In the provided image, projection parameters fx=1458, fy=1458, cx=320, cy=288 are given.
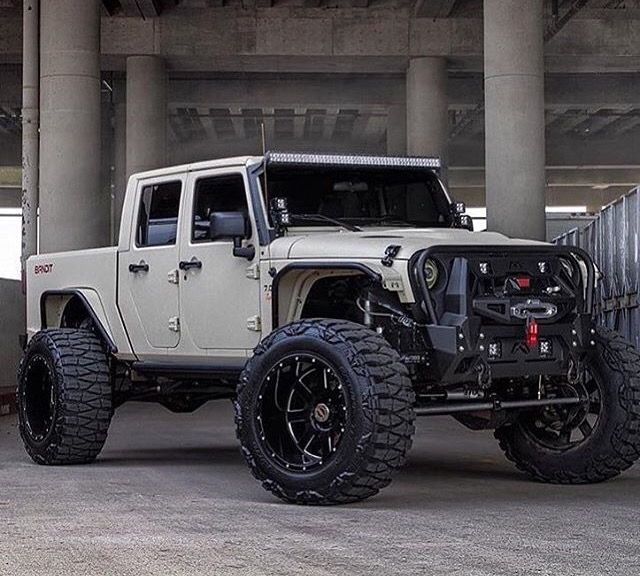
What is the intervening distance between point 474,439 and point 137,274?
5091mm

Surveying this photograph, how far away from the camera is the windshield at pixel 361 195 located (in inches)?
440

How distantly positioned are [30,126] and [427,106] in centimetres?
1108

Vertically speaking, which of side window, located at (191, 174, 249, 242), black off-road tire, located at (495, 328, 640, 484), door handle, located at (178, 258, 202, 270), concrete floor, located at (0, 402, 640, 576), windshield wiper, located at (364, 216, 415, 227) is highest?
side window, located at (191, 174, 249, 242)

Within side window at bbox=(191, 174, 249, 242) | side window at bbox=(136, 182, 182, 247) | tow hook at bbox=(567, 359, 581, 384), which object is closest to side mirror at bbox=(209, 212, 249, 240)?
side window at bbox=(191, 174, 249, 242)

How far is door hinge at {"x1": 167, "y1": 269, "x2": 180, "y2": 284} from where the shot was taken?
11.5m

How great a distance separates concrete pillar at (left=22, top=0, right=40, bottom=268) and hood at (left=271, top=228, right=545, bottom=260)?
49.4 ft

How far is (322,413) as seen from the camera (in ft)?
31.0

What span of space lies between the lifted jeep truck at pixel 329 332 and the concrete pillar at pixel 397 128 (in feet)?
90.2

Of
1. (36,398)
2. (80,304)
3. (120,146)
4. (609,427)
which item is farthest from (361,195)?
(120,146)

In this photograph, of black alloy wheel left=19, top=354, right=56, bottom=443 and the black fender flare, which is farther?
black alloy wheel left=19, top=354, right=56, bottom=443

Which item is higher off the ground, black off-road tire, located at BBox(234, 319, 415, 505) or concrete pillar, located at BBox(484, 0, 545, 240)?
concrete pillar, located at BBox(484, 0, 545, 240)

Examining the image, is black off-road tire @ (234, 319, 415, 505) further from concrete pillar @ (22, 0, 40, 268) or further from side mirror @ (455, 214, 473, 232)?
Answer: concrete pillar @ (22, 0, 40, 268)

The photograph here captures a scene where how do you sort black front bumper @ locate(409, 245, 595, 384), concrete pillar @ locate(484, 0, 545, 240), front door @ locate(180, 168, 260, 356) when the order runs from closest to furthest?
1. black front bumper @ locate(409, 245, 595, 384)
2. front door @ locate(180, 168, 260, 356)
3. concrete pillar @ locate(484, 0, 545, 240)

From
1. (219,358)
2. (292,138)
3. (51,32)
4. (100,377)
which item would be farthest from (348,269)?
(292,138)
